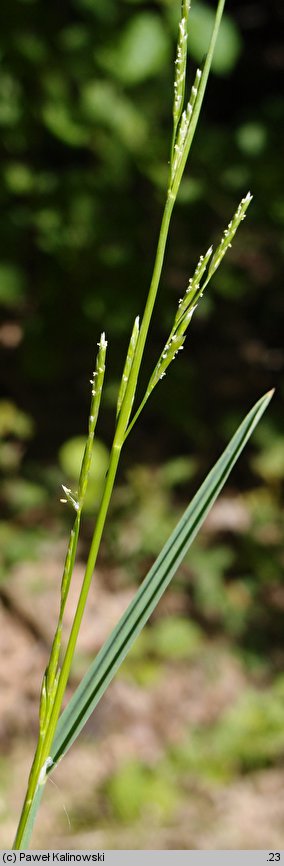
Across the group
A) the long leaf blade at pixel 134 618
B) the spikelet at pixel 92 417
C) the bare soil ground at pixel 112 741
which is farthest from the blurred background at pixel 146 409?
the spikelet at pixel 92 417

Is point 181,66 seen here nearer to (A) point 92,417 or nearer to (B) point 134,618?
(A) point 92,417

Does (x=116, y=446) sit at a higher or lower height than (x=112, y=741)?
lower

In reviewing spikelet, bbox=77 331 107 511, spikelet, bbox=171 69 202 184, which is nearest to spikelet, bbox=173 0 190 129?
spikelet, bbox=171 69 202 184

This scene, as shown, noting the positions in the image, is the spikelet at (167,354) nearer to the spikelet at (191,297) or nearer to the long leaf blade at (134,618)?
the spikelet at (191,297)

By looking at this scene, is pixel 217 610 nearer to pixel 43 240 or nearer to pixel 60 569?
pixel 60 569

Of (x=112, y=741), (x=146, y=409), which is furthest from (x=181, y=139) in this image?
(x=146, y=409)
